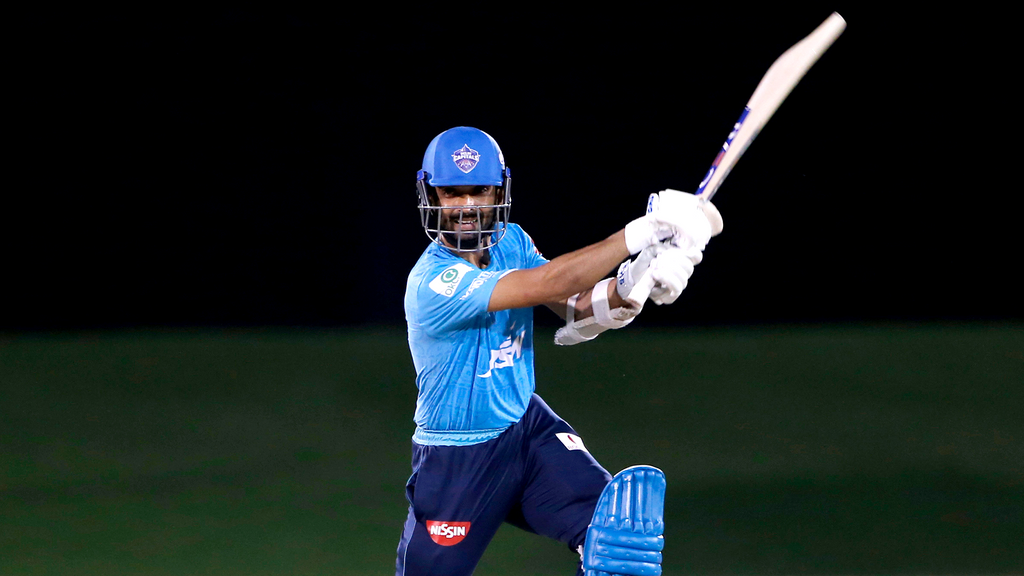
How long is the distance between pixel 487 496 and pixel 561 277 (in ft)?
2.28

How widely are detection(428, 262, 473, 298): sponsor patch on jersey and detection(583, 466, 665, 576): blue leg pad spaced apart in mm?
682

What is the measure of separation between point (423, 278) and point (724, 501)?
247 cm

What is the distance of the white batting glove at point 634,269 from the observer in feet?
9.32

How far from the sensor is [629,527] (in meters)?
2.86

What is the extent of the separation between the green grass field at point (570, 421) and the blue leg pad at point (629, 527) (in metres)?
1.37

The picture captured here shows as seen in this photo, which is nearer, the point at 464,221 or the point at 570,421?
the point at 464,221

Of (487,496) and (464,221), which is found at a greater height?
(464,221)

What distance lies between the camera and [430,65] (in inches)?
299

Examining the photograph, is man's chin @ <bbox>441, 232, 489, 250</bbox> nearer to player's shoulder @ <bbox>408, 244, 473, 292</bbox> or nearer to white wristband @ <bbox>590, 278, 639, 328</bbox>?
player's shoulder @ <bbox>408, 244, 473, 292</bbox>

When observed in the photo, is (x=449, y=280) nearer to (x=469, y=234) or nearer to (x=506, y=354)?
(x=469, y=234)

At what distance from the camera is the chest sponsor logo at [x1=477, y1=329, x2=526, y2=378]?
10.1 feet

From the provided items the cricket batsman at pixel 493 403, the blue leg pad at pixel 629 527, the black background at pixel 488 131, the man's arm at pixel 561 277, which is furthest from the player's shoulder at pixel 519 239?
the black background at pixel 488 131

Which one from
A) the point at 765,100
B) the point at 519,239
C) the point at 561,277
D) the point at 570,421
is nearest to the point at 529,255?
the point at 519,239

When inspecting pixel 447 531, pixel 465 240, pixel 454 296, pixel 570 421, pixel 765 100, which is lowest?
pixel 570 421
